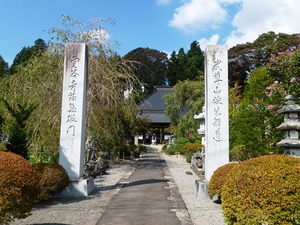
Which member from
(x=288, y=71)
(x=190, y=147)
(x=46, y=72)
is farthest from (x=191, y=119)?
(x=288, y=71)

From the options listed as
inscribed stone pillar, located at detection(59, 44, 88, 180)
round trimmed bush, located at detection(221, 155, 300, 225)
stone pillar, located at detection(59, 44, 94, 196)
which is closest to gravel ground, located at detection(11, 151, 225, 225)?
stone pillar, located at detection(59, 44, 94, 196)

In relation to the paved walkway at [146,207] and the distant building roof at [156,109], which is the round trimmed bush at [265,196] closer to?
the paved walkway at [146,207]

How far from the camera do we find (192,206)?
7.22 m

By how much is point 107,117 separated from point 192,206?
10.1 meters

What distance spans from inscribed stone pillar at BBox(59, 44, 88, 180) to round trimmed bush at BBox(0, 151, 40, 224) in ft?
11.6

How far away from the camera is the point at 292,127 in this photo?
863cm

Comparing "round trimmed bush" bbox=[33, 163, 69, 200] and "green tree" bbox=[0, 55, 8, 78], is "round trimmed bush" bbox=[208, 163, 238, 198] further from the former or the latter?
"green tree" bbox=[0, 55, 8, 78]

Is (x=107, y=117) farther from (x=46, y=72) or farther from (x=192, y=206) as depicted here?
(x=192, y=206)

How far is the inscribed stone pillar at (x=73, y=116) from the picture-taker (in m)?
8.52

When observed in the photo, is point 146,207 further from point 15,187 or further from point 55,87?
point 55,87

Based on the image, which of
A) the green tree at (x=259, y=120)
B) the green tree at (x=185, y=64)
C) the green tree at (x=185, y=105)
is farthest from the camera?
the green tree at (x=185, y=64)

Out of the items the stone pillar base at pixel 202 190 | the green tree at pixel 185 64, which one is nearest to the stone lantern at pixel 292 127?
the stone pillar base at pixel 202 190

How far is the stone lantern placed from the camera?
860 centimetres

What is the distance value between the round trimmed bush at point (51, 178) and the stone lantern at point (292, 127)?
612cm
